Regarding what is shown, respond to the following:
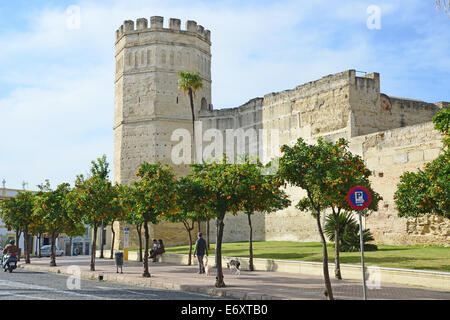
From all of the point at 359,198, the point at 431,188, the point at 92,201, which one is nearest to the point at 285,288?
the point at 359,198

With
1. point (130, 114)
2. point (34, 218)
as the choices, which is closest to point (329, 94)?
point (130, 114)

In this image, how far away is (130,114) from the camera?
43.5 meters

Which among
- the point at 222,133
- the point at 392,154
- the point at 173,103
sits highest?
the point at 173,103

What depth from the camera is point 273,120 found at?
38.7 metres

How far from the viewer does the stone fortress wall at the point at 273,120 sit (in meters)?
27.4

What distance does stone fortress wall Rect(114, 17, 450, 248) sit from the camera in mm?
27406

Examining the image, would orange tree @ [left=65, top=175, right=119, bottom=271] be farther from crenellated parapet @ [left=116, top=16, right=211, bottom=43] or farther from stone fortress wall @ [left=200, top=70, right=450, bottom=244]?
crenellated parapet @ [left=116, top=16, right=211, bottom=43]

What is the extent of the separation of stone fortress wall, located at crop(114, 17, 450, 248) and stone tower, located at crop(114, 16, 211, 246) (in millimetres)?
89

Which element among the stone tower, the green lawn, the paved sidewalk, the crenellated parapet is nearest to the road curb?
the paved sidewalk

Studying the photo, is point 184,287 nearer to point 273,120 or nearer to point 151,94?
point 273,120
